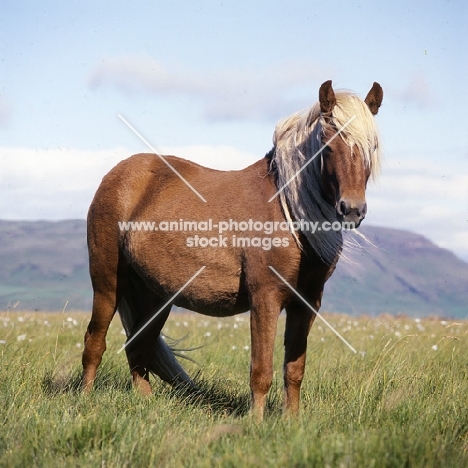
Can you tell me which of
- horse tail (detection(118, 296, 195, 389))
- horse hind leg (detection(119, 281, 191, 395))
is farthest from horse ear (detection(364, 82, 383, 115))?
horse tail (detection(118, 296, 195, 389))

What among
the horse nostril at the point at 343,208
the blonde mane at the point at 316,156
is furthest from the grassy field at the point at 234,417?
the horse nostril at the point at 343,208

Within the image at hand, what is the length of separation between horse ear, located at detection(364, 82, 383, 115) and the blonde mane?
0.22 meters

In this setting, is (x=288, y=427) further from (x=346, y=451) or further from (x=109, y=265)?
(x=109, y=265)

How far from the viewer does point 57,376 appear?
248 inches

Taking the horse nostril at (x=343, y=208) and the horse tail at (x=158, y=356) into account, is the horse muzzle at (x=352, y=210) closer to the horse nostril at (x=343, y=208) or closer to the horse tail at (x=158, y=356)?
the horse nostril at (x=343, y=208)

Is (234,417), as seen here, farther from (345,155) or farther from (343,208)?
(345,155)

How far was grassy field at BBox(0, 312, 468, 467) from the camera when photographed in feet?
12.2

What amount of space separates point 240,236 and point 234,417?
1539 mm

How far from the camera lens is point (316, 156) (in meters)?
5.09

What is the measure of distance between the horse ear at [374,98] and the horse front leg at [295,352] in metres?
1.73

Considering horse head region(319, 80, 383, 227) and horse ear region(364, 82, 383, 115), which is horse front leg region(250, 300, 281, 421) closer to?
horse head region(319, 80, 383, 227)

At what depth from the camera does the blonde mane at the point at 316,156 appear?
15.9 ft

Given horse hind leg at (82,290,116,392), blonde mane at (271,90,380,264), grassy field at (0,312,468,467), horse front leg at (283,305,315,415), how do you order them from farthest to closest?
horse hind leg at (82,290,116,392)
horse front leg at (283,305,315,415)
blonde mane at (271,90,380,264)
grassy field at (0,312,468,467)

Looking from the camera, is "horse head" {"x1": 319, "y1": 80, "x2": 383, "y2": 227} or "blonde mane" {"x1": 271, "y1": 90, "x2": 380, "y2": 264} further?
"blonde mane" {"x1": 271, "y1": 90, "x2": 380, "y2": 264}
